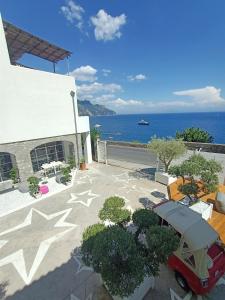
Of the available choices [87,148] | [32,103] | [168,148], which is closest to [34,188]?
[32,103]

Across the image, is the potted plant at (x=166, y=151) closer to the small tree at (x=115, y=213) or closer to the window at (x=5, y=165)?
the small tree at (x=115, y=213)

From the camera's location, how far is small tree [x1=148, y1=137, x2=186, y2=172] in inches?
504

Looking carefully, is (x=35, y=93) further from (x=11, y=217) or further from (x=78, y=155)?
(x=11, y=217)

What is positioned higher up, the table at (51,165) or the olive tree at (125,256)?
the olive tree at (125,256)

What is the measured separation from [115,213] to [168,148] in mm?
8314

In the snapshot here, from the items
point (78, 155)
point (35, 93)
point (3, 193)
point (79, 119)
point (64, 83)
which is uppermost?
point (64, 83)

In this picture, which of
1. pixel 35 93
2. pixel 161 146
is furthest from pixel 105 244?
pixel 35 93

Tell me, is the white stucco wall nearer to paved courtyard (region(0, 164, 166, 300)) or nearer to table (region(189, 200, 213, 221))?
paved courtyard (region(0, 164, 166, 300))

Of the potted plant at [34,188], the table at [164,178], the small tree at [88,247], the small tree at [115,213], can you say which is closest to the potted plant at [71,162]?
the potted plant at [34,188]

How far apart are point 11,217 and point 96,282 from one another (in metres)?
7.13

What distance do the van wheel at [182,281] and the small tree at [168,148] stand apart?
27.5ft

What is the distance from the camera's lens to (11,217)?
10.6 metres

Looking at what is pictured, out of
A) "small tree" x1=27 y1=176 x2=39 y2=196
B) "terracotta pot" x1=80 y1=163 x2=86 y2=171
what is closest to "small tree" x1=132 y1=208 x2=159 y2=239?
"small tree" x1=27 y1=176 x2=39 y2=196

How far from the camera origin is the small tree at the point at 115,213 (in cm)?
591
